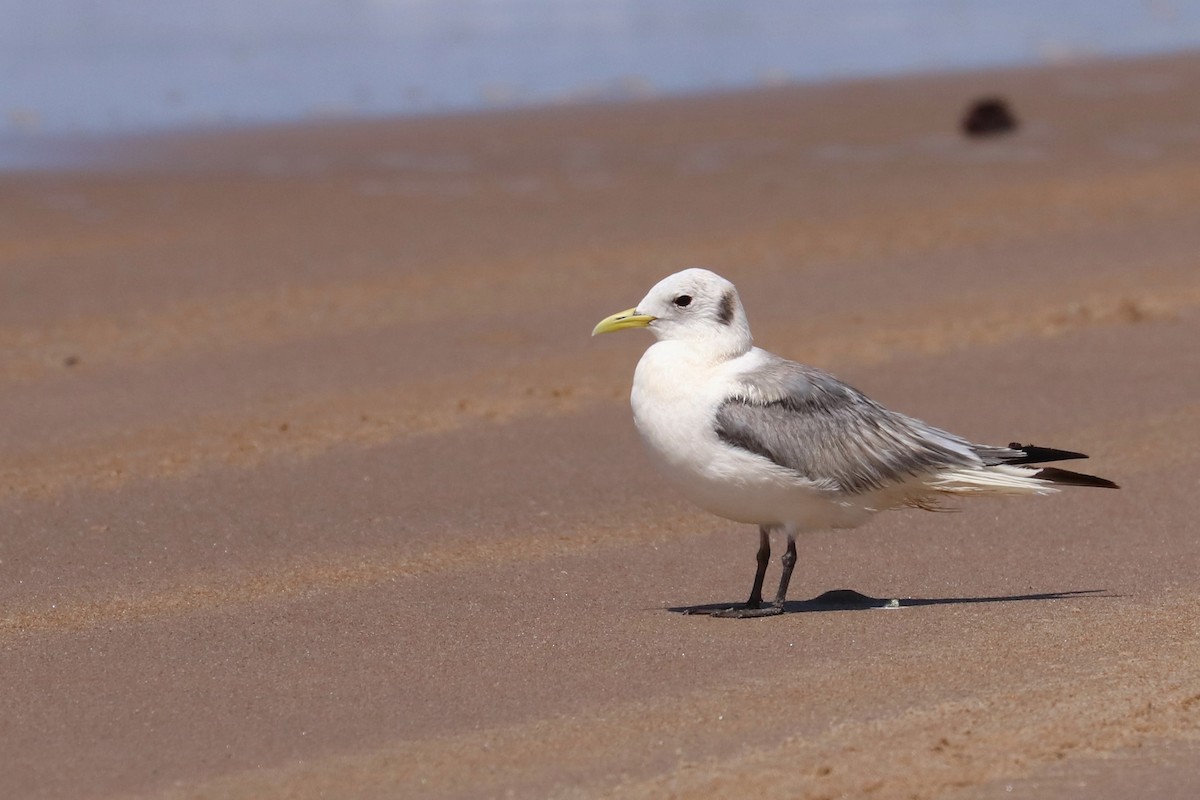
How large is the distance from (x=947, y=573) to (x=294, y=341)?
501 centimetres

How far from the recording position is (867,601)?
19.9 ft

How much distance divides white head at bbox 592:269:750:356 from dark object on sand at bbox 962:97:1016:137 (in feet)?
35.5

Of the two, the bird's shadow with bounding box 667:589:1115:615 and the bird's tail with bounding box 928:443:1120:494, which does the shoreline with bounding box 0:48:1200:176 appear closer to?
the bird's shadow with bounding box 667:589:1115:615

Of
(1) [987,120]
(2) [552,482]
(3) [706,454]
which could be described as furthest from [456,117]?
(3) [706,454]

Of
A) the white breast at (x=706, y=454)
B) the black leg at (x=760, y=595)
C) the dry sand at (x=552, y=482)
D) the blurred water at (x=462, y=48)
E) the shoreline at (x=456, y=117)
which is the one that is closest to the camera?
the dry sand at (x=552, y=482)

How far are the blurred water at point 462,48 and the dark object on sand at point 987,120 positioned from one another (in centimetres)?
436

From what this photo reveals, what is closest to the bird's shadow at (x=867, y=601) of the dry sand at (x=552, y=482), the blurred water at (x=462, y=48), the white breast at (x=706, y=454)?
the dry sand at (x=552, y=482)

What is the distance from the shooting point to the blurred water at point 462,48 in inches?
770

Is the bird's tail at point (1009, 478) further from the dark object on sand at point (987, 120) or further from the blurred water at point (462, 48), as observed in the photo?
the blurred water at point (462, 48)

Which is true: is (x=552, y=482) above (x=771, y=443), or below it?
below

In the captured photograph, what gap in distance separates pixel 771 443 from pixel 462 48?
19.1 metres

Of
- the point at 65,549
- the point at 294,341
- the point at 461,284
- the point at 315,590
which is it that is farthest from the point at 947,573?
the point at 461,284

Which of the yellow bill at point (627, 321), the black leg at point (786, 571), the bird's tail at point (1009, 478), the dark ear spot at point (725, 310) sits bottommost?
the black leg at point (786, 571)

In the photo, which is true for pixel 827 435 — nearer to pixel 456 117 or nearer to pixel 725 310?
pixel 725 310
